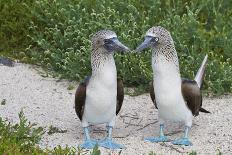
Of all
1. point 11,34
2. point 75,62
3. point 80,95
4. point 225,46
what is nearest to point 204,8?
point 225,46

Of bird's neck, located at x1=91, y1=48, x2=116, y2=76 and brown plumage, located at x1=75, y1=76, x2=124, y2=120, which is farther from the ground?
bird's neck, located at x1=91, y1=48, x2=116, y2=76

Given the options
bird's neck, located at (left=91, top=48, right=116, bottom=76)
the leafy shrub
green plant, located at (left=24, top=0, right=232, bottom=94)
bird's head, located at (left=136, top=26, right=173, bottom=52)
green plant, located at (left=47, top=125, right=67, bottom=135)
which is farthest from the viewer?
the leafy shrub

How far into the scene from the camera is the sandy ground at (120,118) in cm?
690

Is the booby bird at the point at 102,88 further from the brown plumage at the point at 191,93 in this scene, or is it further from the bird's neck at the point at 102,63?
the brown plumage at the point at 191,93

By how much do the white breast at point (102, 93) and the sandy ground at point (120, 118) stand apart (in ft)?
1.20

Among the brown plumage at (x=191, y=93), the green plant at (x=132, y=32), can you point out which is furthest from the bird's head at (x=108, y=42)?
the green plant at (x=132, y=32)

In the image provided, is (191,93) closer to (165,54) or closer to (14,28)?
(165,54)

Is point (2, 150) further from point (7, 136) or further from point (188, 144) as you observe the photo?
point (188, 144)

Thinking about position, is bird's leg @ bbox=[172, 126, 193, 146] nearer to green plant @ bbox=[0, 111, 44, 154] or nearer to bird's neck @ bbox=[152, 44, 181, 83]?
bird's neck @ bbox=[152, 44, 181, 83]

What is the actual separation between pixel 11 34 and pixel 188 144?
12.2 ft

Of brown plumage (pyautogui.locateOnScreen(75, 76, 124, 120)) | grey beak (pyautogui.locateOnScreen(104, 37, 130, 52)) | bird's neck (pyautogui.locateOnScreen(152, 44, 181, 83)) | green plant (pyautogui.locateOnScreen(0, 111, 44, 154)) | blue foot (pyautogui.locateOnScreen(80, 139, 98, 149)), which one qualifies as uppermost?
grey beak (pyautogui.locateOnScreen(104, 37, 130, 52))

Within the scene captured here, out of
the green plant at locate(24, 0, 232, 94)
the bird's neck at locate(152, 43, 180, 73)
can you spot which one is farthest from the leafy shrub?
the bird's neck at locate(152, 43, 180, 73)

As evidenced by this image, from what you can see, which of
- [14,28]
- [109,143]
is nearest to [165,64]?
[109,143]

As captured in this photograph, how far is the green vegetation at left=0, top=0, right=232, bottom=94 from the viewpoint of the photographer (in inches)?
323
